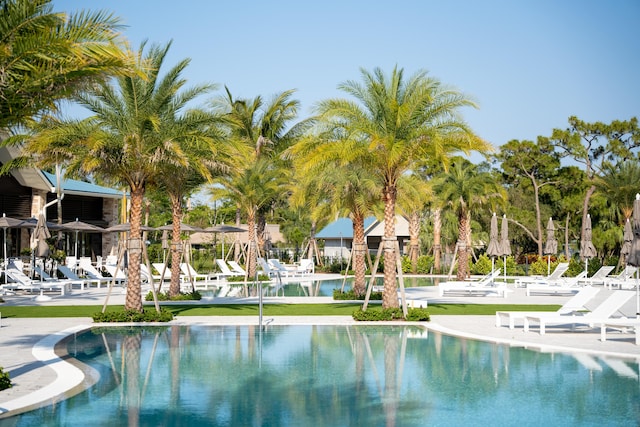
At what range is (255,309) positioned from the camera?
821 inches

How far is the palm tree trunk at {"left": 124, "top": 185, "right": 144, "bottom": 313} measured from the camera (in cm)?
1788

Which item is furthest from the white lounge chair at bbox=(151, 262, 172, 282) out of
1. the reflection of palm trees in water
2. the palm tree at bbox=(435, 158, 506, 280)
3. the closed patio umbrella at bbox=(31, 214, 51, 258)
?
the palm tree at bbox=(435, 158, 506, 280)

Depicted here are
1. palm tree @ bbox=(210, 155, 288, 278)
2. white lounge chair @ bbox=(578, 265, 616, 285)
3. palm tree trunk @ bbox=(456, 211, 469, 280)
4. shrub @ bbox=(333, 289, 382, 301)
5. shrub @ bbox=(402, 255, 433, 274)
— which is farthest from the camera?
shrub @ bbox=(402, 255, 433, 274)

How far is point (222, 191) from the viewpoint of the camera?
110 ft

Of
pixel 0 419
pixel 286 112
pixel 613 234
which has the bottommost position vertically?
pixel 0 419

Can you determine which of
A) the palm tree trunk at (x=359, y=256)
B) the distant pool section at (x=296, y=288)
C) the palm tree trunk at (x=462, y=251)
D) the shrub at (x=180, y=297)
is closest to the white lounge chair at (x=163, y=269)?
the shrub at (x=180, y=297)

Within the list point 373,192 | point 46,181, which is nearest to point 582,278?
point 373,192

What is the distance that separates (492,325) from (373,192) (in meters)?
8.00

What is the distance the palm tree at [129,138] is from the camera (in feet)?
53.9

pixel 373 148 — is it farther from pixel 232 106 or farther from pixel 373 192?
pixel 232 106

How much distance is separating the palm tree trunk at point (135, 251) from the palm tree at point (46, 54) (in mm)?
7632

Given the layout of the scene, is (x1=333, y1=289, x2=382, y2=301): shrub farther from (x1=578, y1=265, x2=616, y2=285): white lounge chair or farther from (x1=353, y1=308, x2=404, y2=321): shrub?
(x1=578, y1=265, x2=616, y2=285): white lounge chair

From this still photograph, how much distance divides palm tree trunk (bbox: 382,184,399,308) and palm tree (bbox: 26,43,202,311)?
4.86 metres

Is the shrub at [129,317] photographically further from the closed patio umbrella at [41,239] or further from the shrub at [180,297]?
the closed patio umbrella at [41,239]
